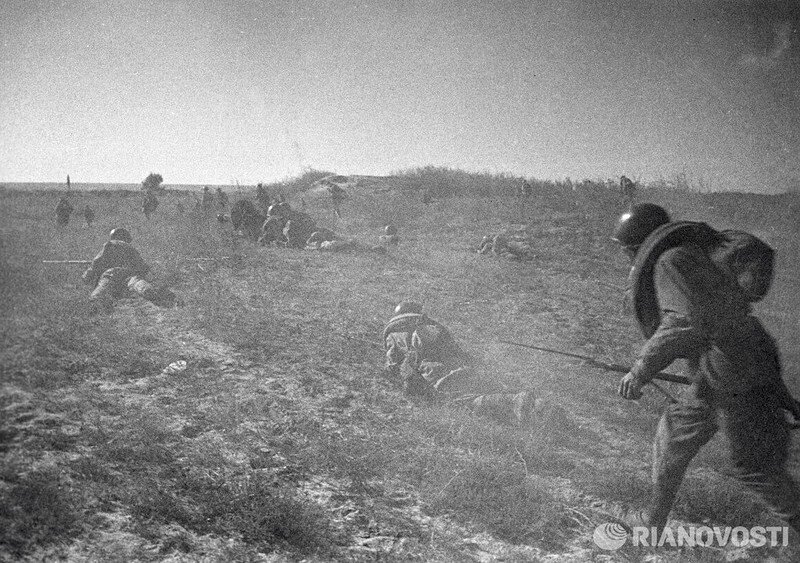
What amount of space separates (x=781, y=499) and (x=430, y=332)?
4.03 m

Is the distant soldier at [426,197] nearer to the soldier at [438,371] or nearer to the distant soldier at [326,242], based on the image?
the distant soldier at [326,242]

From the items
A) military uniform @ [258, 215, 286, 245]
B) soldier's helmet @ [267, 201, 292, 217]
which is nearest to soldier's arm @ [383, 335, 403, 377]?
military uniform @ [258, 215, 286, 245]

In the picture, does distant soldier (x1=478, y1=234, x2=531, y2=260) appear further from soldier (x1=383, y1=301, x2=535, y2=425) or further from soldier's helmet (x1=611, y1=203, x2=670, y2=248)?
soldier's helmet (x1=611, y1=203, x2=670, y2=248)

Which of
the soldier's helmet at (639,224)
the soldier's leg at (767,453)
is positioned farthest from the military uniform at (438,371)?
the soldier's helmet at (639,224)

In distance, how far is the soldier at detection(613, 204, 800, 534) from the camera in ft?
8.11

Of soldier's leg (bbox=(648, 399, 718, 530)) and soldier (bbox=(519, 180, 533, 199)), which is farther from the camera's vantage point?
soldier (bbox=(519, 180, 533, 199))

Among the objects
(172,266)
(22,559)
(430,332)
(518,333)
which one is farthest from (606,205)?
(22,559)

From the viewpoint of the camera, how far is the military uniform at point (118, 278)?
915cm

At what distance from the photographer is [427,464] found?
4.12 meters

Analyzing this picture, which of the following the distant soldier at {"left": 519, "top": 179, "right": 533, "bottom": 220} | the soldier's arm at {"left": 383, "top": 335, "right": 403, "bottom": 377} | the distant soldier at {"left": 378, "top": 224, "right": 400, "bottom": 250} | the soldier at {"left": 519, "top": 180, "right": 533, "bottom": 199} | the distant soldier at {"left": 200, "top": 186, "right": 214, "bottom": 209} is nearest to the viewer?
the soldier's arm at {"left": 383, "top": 335, "right": 403, "bottom": 377}

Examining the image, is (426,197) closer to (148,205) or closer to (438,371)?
(148,205)

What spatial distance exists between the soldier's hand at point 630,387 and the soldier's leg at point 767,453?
49 centimetres

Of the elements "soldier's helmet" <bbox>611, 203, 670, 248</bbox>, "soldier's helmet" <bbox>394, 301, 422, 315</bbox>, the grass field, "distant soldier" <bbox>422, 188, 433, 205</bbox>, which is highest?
A: "distant soldier" <bbox>422, 188, 433, 205</bbox>

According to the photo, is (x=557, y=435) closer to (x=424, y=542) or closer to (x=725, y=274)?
(x=424, y=542)
